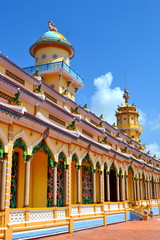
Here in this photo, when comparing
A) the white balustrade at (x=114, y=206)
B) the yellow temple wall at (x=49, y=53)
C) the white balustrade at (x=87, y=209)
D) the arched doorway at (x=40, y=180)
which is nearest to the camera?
the arched doorway at (x=40, y=180)

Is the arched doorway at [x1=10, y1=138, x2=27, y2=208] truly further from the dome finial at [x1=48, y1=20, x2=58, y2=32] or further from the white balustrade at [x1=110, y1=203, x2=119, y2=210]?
the dome finial at [x1=48, y1=20, x2=58, y2=32]

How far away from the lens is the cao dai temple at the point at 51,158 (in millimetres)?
12148

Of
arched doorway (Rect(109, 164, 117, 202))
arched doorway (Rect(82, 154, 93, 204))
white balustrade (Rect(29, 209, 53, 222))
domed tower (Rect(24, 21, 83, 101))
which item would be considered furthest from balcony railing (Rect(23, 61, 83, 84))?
white balustrade (Rect(29, 209, 53, 222))

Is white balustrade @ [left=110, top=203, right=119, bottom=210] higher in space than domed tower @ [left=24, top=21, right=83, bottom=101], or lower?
lower

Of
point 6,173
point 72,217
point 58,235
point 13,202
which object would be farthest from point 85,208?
point 6,173

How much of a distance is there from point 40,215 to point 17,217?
1.74 meters

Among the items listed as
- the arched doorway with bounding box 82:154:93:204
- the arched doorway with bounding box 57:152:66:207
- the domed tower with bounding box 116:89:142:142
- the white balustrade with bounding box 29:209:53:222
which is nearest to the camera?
the white balustrade with bounding box 29:209:53:222

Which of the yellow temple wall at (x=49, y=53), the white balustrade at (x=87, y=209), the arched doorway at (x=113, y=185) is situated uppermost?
the yellow temple wall at (x=49, y=53)

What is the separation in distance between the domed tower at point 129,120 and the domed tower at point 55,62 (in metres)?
20.8

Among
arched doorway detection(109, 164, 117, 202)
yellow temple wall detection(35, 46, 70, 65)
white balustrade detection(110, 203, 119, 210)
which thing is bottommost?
white balustrade detection(110, 203, 119, 210)

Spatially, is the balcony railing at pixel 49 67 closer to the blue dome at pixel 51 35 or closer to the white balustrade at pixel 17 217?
the blue dome at pixel 51 35

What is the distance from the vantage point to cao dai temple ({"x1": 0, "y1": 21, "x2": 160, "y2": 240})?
12.1m

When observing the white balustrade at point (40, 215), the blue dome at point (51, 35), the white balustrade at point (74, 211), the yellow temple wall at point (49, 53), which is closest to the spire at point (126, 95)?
the blue dome at point (51, 35)

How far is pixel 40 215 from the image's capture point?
1351 cm
